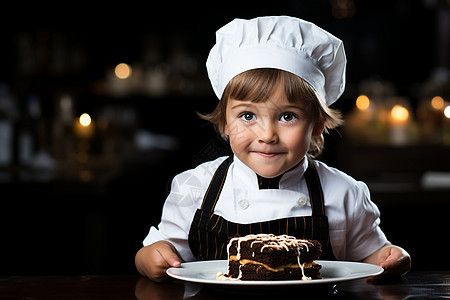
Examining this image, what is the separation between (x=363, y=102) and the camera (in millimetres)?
3666

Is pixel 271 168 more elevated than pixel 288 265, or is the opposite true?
pixel 271 168

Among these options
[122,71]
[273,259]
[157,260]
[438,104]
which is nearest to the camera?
[273,259]

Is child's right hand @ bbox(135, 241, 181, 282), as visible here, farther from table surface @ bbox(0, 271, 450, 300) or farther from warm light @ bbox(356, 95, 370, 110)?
warm light @ bbox(356, 95, 370, 110)

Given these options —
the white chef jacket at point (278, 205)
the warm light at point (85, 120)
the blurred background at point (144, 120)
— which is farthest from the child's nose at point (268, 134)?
the warm light at point (85, 120)

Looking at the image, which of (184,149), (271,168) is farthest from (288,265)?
(184,149)

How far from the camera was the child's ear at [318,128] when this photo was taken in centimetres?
104

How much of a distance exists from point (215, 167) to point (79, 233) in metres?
1.35

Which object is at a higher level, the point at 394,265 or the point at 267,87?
the point at 267,87

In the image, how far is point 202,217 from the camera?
1.04 meters

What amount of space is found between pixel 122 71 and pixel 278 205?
2868 mm

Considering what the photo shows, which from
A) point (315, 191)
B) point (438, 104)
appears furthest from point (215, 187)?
point (438, 104)

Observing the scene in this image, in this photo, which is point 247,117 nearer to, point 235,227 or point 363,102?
point 235,227

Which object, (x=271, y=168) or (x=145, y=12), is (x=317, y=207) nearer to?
(x=271, y=168)

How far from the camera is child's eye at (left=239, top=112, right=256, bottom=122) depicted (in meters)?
0.96
